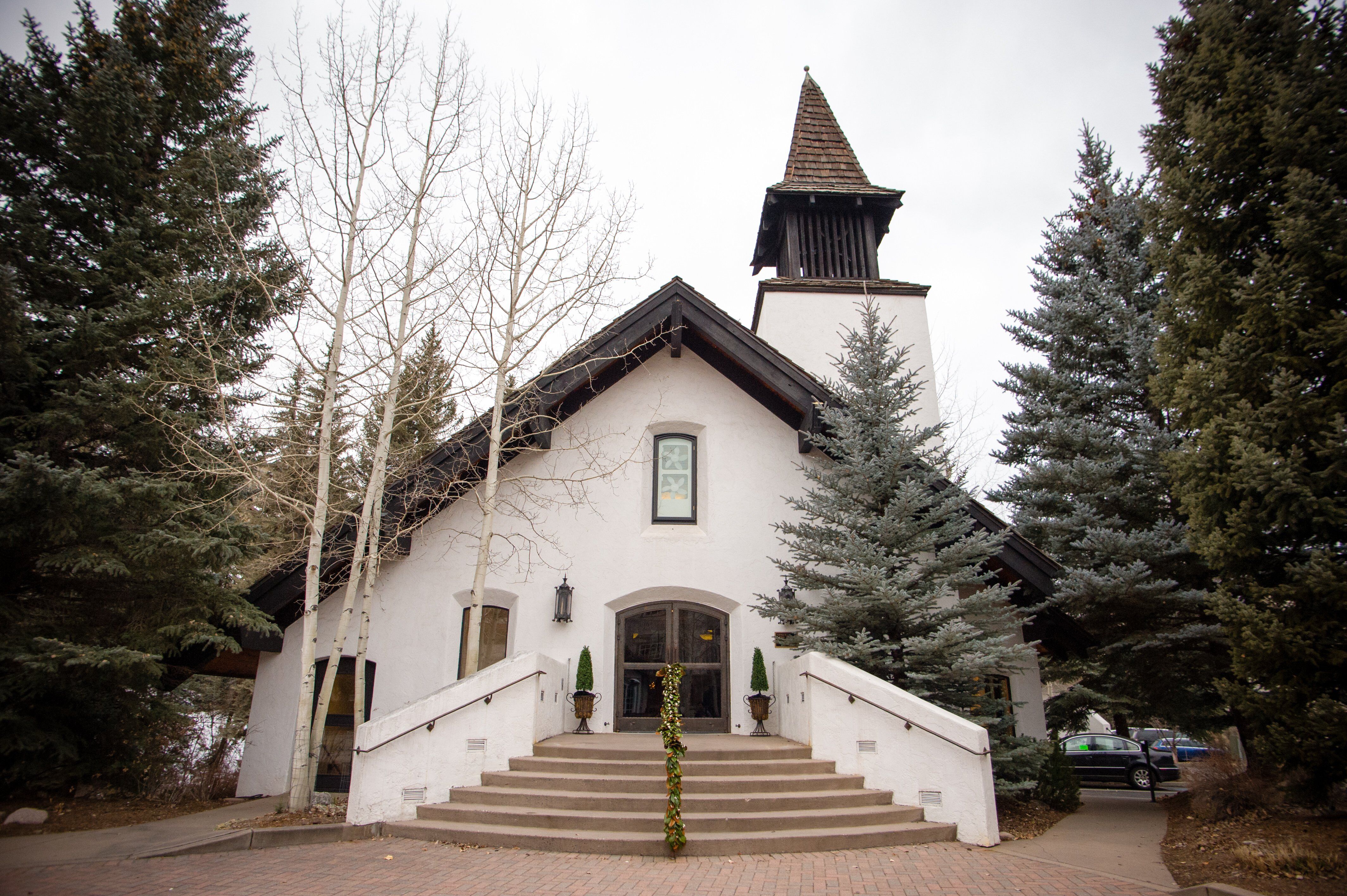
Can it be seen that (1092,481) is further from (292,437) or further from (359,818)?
(292,437)

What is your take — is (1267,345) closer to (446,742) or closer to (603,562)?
(603,562)

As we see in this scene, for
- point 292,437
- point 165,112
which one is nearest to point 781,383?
point 292,437

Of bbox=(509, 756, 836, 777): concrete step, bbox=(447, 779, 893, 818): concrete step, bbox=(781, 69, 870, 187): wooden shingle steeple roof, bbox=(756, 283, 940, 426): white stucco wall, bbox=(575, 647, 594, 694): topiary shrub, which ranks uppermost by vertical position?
bbox=(781, 69, 870, 187): wooden shingle steeple roof

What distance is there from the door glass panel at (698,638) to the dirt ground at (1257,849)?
5698mm

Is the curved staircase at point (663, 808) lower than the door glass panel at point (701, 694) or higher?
lower

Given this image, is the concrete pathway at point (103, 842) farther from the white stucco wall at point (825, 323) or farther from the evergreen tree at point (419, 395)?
the white stucco wall at point (825, 323)

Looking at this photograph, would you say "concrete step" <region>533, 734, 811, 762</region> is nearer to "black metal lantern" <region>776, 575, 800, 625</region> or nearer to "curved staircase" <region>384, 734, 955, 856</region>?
"curved staircase" <region>384, 734, 955, 856</region>

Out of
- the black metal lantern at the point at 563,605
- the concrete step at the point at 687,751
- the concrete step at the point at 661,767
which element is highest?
the black metal lantern at the point at 563,605

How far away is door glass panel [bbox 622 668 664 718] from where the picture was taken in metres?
10.4

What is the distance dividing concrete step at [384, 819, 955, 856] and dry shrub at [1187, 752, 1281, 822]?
10.6 ft

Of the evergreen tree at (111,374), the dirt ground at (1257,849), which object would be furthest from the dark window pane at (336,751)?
the dirt ground at (1257,849)

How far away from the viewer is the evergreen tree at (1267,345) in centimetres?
585

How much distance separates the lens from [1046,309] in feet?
42.2

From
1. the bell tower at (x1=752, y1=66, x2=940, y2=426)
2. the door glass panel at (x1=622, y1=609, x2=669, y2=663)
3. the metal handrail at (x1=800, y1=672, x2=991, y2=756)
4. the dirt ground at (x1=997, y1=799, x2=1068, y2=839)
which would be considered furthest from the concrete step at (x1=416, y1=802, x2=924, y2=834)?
the bell tower at (x1=752, y1=66, x2=940, y2=426)
